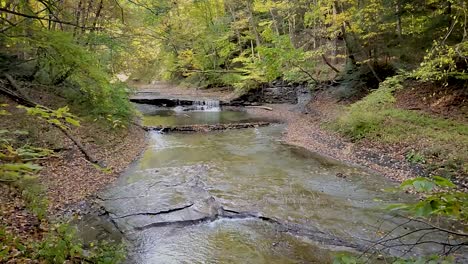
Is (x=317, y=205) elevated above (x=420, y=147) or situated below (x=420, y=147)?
below

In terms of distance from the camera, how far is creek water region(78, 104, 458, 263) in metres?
5.72

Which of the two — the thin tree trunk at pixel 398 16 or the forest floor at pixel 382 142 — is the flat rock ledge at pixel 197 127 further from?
the thin tree trunk at pixel 398 16

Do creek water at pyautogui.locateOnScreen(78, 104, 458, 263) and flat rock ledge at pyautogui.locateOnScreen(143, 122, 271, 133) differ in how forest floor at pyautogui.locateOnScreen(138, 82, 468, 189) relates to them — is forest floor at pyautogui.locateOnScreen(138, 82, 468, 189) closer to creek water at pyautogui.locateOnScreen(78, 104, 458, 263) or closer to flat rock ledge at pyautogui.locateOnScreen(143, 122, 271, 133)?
creek water at pyautogui.locateOnScreen(78, 104, 458, 263)

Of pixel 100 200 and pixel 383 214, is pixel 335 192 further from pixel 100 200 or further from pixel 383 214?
pixel 100 200

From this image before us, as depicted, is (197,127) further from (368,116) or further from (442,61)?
(442,61)

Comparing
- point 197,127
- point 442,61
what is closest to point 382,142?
point 442,61

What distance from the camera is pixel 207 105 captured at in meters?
24.9

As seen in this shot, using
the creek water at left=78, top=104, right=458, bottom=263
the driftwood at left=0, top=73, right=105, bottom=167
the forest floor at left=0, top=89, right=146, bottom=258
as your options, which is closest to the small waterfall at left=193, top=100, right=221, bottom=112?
the forest floor at left=0, top=89, right=146, bottom=258

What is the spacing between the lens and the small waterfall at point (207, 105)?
24.7 metres

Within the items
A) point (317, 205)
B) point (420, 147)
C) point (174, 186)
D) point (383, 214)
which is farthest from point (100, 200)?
point (420, 147)

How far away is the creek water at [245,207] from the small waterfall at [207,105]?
12.8 m

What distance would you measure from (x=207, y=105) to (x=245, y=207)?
18.0 m

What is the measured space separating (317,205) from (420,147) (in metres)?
4.15

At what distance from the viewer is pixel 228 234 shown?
6328 mm
